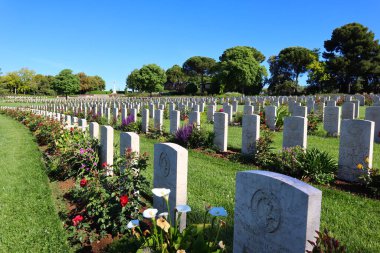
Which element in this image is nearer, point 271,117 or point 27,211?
point 27,211

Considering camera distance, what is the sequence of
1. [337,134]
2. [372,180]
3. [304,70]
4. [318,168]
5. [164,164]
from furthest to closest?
[304,70] < [337,134] < [318,168] < [372,180] < [164,164]

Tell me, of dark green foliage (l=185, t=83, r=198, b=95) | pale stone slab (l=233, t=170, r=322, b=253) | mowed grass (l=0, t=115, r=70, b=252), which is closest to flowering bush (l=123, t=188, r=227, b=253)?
pale stone slab (l=233, t=170, r=322, b=253)

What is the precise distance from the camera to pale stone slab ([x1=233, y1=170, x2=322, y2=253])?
229 centimetres

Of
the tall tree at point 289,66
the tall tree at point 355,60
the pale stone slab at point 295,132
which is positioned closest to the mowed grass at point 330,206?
the pale stone slab at point 295,132

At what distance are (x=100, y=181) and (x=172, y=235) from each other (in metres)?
2.10

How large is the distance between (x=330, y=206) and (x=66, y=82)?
62376mm

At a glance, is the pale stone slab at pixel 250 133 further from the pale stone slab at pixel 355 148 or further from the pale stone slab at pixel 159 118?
the pale stone slab at pixel 159 118

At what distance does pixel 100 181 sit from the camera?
4.83 m

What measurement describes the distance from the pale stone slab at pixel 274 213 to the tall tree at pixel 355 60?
4311 cm

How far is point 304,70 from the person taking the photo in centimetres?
5447

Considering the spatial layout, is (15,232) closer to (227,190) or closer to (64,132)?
(227,190)

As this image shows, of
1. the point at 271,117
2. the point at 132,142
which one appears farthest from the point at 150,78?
the point at 132,142

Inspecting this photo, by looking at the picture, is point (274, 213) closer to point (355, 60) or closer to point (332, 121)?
point (332, 121)

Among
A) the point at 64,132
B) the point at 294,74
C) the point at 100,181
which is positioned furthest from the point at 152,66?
the point at 100,181
